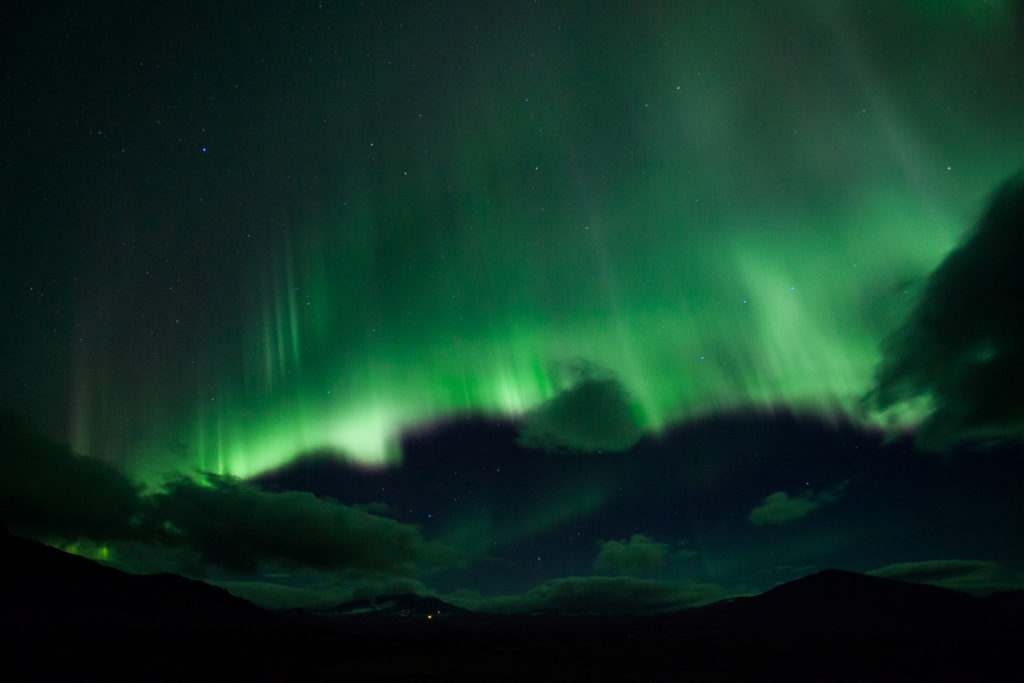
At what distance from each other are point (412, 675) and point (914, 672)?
127 metres

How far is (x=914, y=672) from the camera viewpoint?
131 metres

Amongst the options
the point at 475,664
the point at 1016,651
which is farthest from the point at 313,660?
the point at 1016,651

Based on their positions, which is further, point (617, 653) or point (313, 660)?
point (617, 653)

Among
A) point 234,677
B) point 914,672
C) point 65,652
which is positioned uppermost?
point 65,652

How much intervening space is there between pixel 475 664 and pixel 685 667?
6230 cm

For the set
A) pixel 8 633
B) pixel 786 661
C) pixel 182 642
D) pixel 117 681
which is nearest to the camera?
pixel 117 681

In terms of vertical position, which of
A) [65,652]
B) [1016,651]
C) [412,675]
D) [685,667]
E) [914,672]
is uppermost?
[65,652]

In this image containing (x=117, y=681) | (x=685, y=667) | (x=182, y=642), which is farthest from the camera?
(x=182, y=642)

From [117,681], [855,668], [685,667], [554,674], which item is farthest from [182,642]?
[855,668]

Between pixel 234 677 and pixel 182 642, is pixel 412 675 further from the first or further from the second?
pixel 182 642

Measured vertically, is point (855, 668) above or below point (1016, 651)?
above

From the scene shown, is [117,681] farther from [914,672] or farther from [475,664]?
[914,672]

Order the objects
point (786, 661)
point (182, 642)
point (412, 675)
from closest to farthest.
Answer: point (412, 675), point (786, 661), point (182, 642)

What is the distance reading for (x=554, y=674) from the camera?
126438mm
